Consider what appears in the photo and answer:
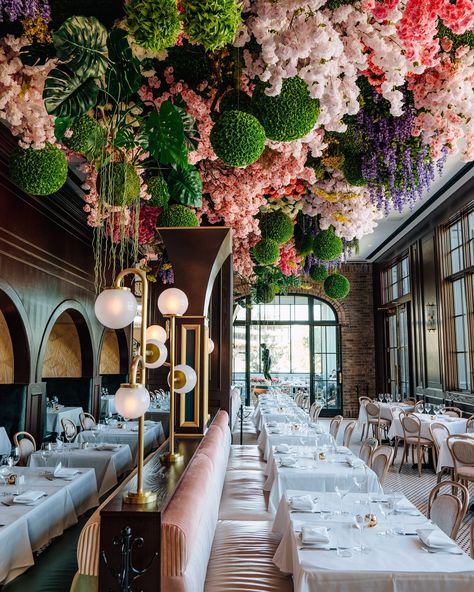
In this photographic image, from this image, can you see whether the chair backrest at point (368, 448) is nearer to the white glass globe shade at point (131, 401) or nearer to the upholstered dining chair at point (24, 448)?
the white glass globe shade at point (131, 401)

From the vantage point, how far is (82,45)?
208 centimetres

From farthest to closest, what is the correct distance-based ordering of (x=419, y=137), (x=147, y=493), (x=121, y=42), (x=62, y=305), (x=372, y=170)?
1. (x=62, y=305)
2. (x=372, y=170)
3. (x=419, y=137)
4. (x=147, y=493)
5. (x=121, y=42)

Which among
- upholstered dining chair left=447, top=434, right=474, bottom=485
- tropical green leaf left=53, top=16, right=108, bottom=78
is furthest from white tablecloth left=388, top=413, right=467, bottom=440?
tropical green leaf left=53, top=16, right=108, bottom=78

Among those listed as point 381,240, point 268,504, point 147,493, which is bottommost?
point 268,504

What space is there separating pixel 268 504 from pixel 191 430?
98 centimetres

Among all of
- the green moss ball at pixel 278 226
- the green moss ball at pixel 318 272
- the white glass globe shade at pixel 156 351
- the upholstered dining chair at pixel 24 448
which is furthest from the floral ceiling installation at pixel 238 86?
the green moss ball at pixel 318 272

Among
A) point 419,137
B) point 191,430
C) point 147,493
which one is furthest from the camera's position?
point 191,430

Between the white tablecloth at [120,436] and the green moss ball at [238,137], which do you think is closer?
the green moss ball at [238,137]

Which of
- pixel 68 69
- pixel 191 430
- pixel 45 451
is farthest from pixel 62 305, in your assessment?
pixel 68 69

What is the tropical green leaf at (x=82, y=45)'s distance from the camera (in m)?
2.04

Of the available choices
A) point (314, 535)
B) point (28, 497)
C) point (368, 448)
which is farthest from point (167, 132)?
point (368, 448)

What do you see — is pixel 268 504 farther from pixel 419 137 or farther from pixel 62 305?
pixel 62 305

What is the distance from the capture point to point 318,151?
143 inches

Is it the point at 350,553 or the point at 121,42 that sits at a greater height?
the point at 121,42
